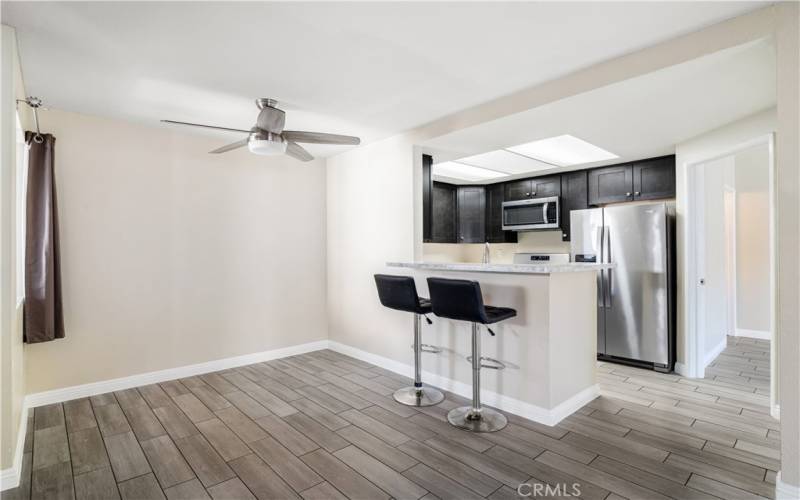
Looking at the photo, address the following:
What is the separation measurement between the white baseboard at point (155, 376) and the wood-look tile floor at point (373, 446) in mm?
96

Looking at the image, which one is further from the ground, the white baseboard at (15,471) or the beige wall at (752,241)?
the beige wall at (752,241)

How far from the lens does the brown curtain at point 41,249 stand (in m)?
2.91

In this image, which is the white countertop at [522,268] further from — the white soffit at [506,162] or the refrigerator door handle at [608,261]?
the white soffit at [506,162]

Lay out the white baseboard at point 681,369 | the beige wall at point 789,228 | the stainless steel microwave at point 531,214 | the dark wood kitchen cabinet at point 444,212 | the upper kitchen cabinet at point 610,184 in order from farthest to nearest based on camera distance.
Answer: the dark wood kitchen cabinet at point 444,212 < the stainless steel microwave at point 531,214 < the upper kitchen cabinet at point 610,184 < the white baseboard at point 681,369 < the beige wall at point 789,228

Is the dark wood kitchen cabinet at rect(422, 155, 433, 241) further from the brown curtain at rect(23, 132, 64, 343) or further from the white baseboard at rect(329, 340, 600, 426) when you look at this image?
the brown curtain at rect(23, 132, 64, 343)

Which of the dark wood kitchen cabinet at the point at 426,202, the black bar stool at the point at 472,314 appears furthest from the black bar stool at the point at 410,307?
the dark wood kitchen cabinet at the point at 426,202

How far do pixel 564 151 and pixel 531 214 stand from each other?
→ 1.30 metres

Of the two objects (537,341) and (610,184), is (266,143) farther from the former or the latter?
(610,184)

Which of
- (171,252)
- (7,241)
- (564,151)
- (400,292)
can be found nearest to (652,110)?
(564,151)

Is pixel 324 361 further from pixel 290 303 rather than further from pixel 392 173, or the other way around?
pixel 392 173

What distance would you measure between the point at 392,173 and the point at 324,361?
2131 mm

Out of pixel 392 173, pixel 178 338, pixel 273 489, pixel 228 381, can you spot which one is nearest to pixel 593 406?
pixel 273 489

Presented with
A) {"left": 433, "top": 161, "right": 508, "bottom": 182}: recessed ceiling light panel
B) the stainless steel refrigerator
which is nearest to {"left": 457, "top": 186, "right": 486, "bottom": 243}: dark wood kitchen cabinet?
{"left": 433, "top": 161, "right": 508, "bottom": 182}: recessed ceiling light panel

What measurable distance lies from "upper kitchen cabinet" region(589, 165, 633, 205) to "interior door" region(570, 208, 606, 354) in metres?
0.46
